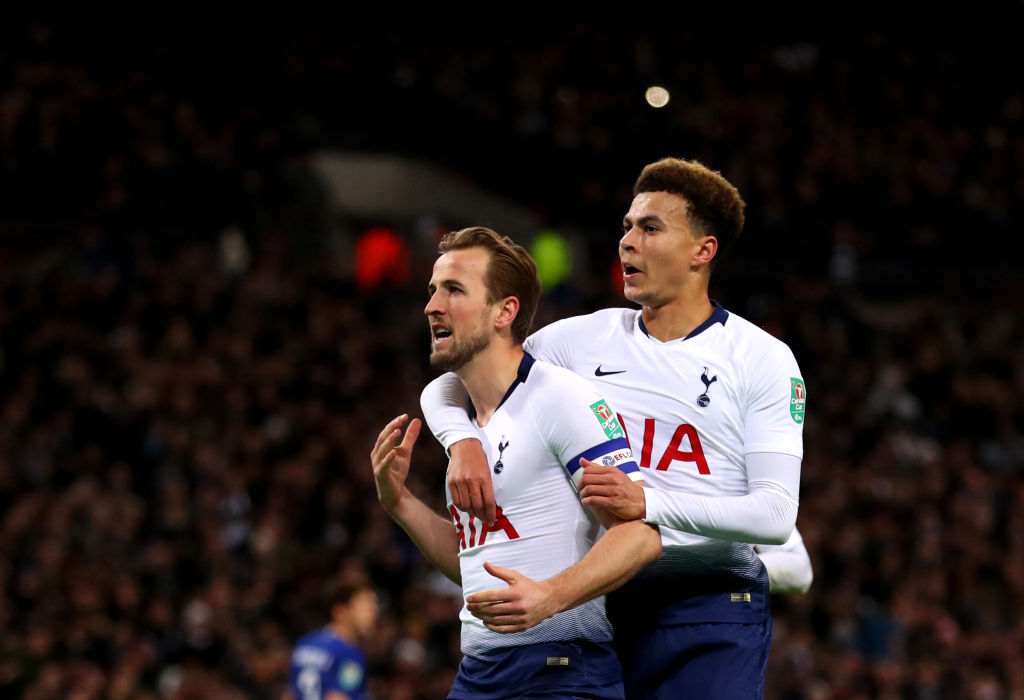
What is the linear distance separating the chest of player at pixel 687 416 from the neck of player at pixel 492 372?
Result: 456 millimetres

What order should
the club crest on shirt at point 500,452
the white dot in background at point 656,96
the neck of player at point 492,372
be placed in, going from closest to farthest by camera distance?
the club crest on shirt at point 500,452, the neck of player at point 492,372, the white dot in background at point 656,96

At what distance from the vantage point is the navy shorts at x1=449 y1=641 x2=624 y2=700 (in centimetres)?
355

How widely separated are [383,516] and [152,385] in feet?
8.03

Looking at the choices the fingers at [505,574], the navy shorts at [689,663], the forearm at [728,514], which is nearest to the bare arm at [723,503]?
the forearm at [728,514]

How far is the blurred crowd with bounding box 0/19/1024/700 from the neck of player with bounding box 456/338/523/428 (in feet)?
21.6

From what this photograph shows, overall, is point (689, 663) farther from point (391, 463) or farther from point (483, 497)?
point (391, 463)

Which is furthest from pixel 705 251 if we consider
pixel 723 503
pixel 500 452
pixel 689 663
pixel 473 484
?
pixel 689 663

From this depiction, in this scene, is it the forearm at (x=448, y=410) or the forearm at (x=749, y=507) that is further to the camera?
the forearm at (x=448, y=410)

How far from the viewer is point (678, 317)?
4.21 m

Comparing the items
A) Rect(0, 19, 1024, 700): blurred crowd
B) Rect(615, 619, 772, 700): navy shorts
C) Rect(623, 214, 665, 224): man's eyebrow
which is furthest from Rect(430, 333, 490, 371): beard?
Rect(0, 19, 1024, 700): blurred crowd

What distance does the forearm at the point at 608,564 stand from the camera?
3326mm

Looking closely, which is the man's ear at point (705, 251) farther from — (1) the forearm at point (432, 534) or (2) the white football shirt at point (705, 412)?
(1) the forearm at point (432, 534)

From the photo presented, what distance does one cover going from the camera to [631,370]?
413 cm

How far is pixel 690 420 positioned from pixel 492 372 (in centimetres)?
65
